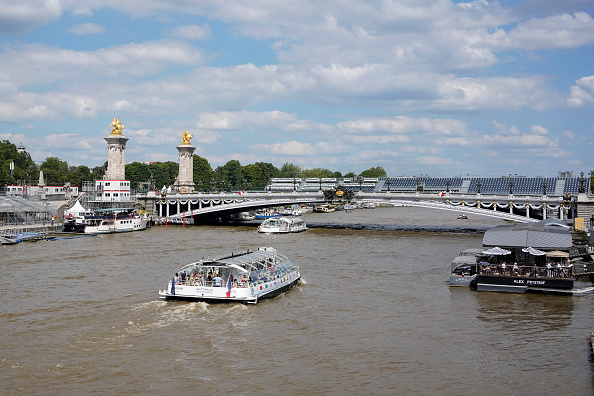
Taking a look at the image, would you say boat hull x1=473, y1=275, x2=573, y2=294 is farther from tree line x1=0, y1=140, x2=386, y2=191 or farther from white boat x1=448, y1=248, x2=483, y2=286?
Answer: tree line x1=0, y1=140, x2=386, y2=191

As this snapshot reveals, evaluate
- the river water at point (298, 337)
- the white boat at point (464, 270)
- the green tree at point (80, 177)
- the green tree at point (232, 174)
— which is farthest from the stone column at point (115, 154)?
the white boat at point (464, 270)

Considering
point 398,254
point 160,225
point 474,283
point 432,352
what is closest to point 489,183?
point 160,225

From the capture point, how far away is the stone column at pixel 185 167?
117m

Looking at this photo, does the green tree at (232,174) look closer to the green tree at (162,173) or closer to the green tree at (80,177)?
the green tree at (162,173)

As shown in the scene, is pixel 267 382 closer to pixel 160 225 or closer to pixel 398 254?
pixel 398 254

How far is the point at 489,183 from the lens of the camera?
164375 mm

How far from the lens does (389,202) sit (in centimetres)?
7962

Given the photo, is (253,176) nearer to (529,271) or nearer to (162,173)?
(162,173)

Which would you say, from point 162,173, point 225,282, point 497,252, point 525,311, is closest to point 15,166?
point 162,173

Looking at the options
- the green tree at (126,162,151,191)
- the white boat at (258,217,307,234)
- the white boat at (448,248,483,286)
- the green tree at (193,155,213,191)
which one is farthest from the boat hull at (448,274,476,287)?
the green tree at (126,162,151,191)

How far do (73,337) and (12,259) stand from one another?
2780 cm

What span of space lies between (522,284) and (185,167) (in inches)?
3510

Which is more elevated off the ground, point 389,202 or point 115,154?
point 115,154

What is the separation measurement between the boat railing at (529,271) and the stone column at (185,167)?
84.6 meters
